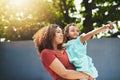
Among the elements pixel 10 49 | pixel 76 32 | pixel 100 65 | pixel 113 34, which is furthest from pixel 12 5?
pixel 76 32

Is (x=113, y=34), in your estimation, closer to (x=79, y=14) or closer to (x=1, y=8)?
(x=79, y=14)

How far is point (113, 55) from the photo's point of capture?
7539mm

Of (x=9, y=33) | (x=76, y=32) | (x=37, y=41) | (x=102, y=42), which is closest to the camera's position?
(x=37, y=41)

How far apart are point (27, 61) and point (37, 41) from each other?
17.5 ft

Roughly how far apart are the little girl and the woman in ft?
0.25

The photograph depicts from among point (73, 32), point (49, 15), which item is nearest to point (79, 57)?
point (73, 32)

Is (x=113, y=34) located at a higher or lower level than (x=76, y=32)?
lower

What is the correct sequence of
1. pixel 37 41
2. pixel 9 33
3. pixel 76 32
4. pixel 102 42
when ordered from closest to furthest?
pixel 37 41 < pixel 76 32 < pixel 102 42 < pixel 9 33

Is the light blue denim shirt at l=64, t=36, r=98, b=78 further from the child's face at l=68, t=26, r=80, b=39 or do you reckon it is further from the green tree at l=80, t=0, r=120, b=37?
the green tree at l=80, t=0, r=120, b=37

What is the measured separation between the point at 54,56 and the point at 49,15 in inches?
443

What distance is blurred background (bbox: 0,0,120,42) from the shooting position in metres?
13.6

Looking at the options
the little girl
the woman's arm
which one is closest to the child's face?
the little girl

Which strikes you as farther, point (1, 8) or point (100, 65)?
point (1, 8)

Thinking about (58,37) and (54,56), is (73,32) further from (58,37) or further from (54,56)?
(54,56)
